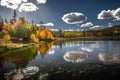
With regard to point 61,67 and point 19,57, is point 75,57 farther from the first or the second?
point 61,67

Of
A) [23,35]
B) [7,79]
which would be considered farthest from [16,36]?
[7,79]

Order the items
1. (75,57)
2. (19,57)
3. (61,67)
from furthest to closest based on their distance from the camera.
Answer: (19,57) < (75,57) < (61,67)

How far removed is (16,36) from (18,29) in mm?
2697

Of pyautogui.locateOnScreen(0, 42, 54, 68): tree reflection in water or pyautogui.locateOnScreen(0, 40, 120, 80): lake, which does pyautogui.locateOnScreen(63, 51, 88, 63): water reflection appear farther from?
pyautogui.locateOnScreen(0, 42, 54, 68): tree reflection in water

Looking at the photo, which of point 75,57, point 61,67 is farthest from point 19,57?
point 61,67

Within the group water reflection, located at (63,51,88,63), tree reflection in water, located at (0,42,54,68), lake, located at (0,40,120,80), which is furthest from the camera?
water reflection, located at (63,51,88,63)

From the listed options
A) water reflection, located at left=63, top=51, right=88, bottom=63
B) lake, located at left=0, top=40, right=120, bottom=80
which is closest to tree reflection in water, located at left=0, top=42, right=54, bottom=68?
lake, located at left=0, top=40, right=120, bottom=80

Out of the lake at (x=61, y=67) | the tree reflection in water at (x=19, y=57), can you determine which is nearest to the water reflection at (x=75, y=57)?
the lake at (x=61, y=67)

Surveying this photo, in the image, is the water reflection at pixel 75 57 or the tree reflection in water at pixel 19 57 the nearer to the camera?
the tree reflection in water at pixel 19 57

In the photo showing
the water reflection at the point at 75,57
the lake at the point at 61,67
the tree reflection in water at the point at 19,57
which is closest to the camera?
the lake at the point at 61,67

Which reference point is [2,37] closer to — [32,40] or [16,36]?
[16,36]

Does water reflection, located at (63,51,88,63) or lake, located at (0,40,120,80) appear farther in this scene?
water reflection, located at (63,51,88,63)

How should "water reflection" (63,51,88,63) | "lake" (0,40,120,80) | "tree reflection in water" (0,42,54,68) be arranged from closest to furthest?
"lake" (0,40,120,80) < "tree reflection in water" (0,42,54,68) < "water reflection" (63,51,88,63)

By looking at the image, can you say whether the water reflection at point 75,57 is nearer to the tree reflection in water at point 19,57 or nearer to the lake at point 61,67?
the lake at point 61,67
